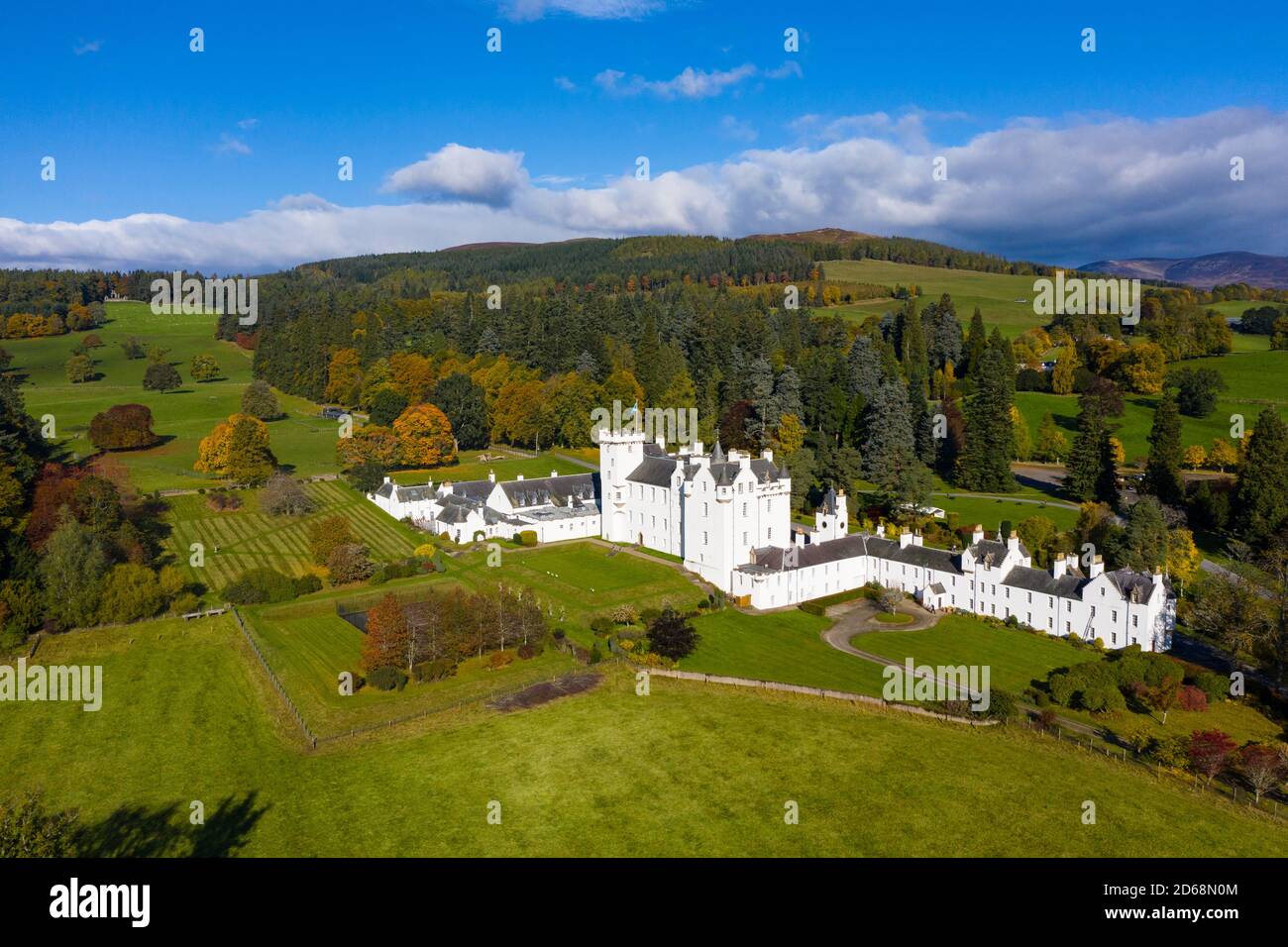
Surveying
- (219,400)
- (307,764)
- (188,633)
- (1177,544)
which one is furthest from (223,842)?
(219,400)

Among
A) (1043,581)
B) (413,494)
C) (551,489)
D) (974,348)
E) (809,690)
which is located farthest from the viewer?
(974,348)

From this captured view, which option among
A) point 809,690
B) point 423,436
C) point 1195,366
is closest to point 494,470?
point 423,436

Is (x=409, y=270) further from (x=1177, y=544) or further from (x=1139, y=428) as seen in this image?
(x=1177, y=544)

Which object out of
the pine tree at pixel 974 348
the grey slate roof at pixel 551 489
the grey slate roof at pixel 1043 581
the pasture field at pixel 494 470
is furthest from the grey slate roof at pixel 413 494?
the pine tree at pixel 974 348

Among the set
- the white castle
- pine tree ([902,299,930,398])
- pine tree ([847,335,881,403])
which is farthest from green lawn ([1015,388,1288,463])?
the white castle

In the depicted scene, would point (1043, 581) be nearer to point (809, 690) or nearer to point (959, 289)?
point (809, 690)
